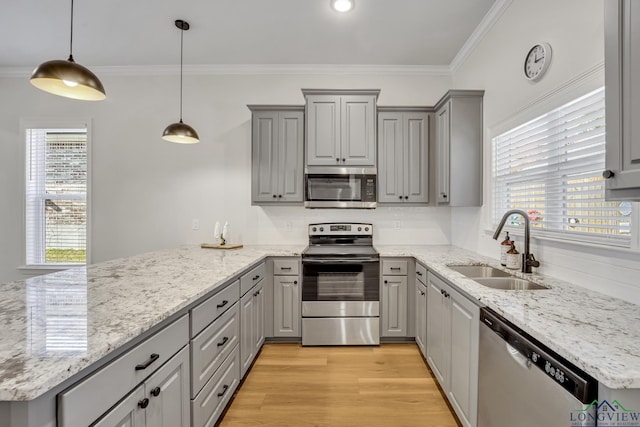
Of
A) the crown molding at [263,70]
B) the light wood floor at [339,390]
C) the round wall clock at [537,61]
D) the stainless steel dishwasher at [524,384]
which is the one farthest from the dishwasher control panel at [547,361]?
the crown molding at [263,70]

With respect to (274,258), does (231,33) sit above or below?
above

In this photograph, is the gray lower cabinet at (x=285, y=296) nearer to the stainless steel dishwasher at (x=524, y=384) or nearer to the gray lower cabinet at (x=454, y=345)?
the gray lower cabinet at (x=454, y=345)

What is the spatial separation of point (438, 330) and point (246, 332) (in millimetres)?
1438

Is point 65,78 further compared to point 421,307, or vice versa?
point 421,307

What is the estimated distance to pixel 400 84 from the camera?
136 inches

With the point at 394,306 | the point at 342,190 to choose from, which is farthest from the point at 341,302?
the point at 342,190

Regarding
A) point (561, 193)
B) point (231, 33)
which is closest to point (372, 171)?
point (561, 193)

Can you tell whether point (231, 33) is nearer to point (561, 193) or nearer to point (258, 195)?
point (258, 195)

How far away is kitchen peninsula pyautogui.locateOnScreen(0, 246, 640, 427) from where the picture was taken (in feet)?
2.46

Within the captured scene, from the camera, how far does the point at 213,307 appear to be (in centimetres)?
167

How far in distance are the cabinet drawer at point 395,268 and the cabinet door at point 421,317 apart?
0.18 m

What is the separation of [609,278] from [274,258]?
2349 mm

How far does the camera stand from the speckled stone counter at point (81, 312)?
759 mm

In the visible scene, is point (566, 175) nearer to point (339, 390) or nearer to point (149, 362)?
point (339, 390)
